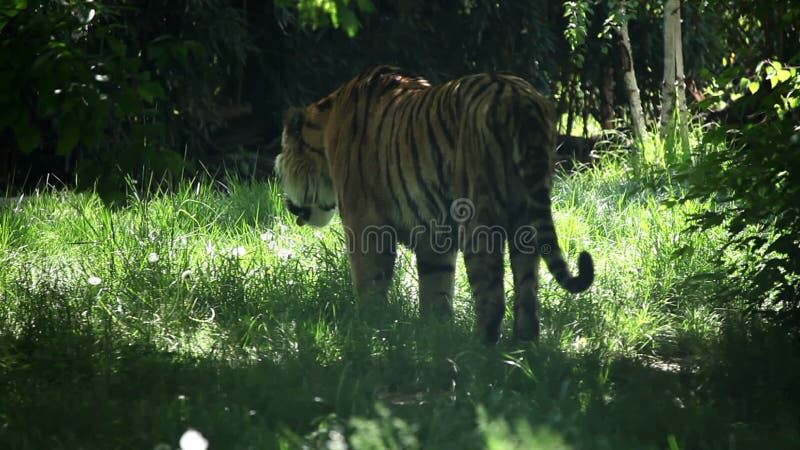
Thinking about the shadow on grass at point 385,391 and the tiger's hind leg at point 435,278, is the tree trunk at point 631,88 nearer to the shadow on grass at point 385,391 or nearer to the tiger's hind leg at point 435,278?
the tiger's hind leg at point 435,278

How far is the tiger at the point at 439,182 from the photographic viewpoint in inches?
175

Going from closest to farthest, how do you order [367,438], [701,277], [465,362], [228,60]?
[367,438] → [465,362] → [701,277] → [228,60]

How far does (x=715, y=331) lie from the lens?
4.97 m

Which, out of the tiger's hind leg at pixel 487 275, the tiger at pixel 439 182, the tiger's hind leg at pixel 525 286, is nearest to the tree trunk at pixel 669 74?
the tiger at pixel 439 182

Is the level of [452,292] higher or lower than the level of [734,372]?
higher

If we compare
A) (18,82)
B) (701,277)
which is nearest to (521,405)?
(701,277)

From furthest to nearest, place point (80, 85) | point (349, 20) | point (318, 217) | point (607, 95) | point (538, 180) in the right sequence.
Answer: point (607, 95)
point (318, 217)
point (538, 180)
point (80, 85)
point (349, 20)

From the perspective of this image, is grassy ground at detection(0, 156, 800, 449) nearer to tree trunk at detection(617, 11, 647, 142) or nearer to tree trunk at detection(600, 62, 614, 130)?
tree trunk at detection(617, 11, 647, 142)

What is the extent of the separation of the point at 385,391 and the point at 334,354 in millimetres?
365

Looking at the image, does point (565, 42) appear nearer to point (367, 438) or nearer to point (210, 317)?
point (210, 317)

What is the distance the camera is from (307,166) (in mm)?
5922

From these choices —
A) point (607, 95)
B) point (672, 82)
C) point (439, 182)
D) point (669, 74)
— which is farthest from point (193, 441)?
point (607, 95)

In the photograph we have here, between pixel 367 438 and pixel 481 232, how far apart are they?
5.00 feet

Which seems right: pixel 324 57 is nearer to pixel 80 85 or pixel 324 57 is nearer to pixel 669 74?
pixel 669 74
